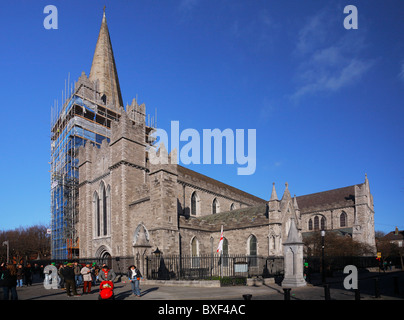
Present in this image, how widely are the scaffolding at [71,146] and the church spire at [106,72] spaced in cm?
174

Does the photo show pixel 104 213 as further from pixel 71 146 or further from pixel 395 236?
pixel 395 236

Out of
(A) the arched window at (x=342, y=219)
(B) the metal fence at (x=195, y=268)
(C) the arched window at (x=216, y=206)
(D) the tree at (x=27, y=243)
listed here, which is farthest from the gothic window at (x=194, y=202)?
(D) the tree at (x=27, y=243)

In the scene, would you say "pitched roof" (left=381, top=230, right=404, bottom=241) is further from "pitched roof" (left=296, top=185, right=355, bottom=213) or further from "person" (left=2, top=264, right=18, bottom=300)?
"person" (left=2, top=264, right=18, bottom=300)

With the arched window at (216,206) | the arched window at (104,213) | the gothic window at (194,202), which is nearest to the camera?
the arched window at (104,213)

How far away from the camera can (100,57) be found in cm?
4866

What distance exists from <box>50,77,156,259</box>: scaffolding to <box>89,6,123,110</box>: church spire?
5.70 feet

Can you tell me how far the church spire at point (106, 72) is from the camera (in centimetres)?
4697

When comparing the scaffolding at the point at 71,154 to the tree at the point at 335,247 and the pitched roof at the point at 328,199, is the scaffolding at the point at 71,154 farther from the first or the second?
the pitched roof at the point at 328,199

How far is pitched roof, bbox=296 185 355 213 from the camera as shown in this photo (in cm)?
5424

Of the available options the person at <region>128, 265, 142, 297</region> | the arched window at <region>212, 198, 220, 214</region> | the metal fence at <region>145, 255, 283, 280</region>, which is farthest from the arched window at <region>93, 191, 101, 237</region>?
the person at <region>128, 265, 142, 297</region>
